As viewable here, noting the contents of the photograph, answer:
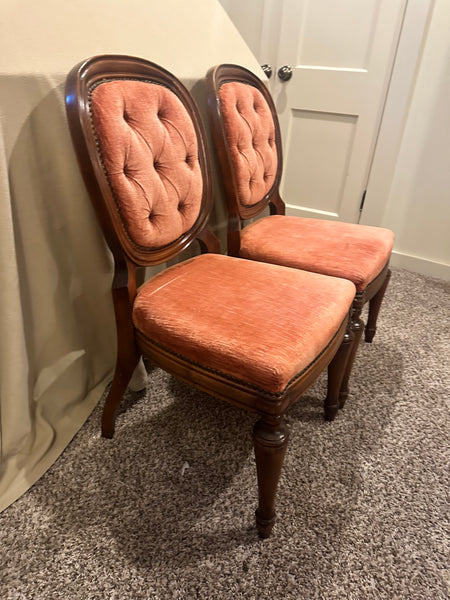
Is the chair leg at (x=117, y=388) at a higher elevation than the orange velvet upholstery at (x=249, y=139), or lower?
lower

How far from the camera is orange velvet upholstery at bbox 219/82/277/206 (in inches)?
46.9

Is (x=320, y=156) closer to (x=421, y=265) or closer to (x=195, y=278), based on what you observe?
(x=421, y=265)

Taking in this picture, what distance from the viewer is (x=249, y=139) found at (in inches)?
50.0

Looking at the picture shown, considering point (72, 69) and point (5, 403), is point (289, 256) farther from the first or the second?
point (5, 403)

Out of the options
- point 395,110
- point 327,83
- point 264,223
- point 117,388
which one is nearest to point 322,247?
point 264,223

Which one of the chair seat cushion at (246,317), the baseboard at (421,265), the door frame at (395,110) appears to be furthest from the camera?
the baseboard at (421,265)

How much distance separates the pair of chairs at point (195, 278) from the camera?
74cm

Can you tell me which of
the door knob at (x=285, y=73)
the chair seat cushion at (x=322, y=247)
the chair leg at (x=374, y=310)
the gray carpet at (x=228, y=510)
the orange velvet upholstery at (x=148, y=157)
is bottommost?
the gray carpet at (x=228, y=510)

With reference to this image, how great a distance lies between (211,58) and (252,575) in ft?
4.78

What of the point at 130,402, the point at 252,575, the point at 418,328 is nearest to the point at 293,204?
the point at 418,328

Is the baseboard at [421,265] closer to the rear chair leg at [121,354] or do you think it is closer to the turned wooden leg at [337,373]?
the turned wooden leg at [337,373]

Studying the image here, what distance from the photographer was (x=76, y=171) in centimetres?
91

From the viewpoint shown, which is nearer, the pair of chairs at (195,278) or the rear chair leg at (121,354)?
the pair of chairs at (195,278)

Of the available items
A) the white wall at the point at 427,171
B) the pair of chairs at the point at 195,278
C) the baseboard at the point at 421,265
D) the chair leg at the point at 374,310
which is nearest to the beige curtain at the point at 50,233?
the pair of chairs at the point at 195,278
